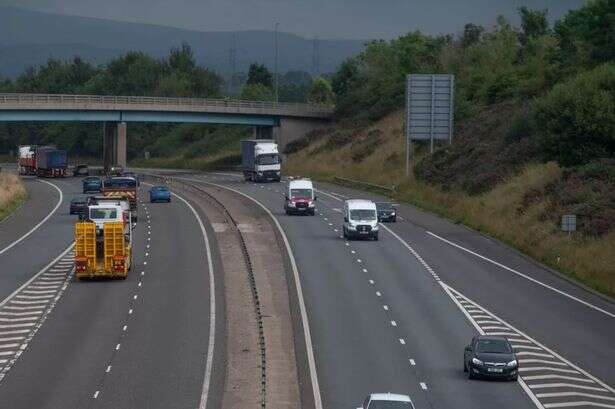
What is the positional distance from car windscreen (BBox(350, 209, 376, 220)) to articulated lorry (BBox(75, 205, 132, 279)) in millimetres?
19359

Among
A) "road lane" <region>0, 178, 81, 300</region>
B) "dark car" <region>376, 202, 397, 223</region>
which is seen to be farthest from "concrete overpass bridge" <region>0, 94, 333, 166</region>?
"dark car" <region>376, 202, 397, 223</region>

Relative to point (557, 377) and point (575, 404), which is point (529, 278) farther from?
point (575, 404)

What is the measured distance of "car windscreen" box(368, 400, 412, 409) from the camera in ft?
103

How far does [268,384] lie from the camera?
3975 centimetres

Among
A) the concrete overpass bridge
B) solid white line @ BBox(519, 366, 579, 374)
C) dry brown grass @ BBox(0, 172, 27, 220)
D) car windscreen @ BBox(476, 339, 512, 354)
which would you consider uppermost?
the concrete overpass bridge

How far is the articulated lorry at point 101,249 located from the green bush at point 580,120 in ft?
136

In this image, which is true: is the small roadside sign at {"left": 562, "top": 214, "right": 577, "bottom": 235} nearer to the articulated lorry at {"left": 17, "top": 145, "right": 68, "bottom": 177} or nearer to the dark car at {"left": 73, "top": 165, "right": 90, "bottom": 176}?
the articulated lorry at {"left": 17, "top": 145, "right": 68, "bottom": 177}

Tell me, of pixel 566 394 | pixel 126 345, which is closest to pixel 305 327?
pixel 126 345

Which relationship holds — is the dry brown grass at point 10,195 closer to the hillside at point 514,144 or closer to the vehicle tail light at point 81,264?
the hillside at point 514,144

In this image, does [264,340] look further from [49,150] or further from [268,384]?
[49,150]

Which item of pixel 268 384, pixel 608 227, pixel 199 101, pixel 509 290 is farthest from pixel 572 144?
pixel 199 101

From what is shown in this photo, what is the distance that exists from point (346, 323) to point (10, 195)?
213ft

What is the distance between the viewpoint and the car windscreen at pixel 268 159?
422 feet

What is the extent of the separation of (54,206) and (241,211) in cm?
1886
